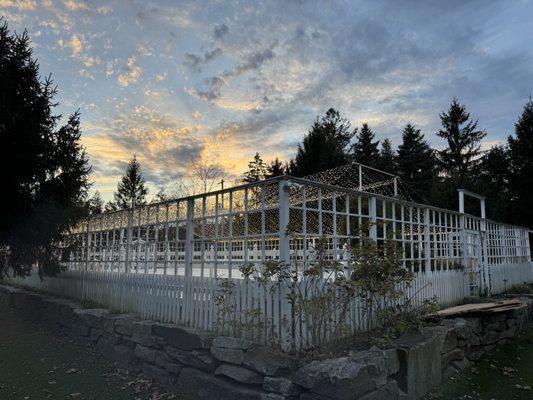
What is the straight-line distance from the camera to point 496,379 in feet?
17.3

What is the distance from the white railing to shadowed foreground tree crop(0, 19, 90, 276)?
872 millimetres

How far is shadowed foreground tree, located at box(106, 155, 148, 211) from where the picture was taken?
4119 cm

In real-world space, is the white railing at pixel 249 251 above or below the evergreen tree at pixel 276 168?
below

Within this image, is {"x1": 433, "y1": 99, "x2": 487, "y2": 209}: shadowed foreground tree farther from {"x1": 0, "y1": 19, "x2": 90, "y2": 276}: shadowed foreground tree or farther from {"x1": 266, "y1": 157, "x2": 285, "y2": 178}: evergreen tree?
{"x1": 0, "y1": 19, "x2": 90, "y2": 276}: shadowed foreground tree

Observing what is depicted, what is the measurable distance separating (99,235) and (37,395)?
4.36m

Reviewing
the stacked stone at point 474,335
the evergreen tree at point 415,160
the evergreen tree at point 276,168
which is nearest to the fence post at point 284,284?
the stacked stone at point 474,335

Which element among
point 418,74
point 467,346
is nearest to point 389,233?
point 467,346

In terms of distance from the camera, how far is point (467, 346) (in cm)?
576

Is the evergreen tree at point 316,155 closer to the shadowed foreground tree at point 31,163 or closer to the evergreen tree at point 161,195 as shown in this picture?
the evergreen tree at point 161,195

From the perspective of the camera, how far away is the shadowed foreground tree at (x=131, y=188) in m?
41.2

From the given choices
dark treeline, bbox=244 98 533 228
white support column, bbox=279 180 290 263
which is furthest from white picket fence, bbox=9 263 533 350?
dark treeline, bbox=244 98 533 228

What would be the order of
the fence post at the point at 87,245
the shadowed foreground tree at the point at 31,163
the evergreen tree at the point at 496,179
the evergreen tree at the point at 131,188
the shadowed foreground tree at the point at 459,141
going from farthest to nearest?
the evergreen tree at the point at 131,188, the shadowed foreground tree at the point at 459,141, the evergreen tree at the point at 496,179, the fence post at the point at 87,245, the shadowed foreground tree at the point at 31,163

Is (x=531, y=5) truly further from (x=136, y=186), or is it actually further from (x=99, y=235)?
(x=136, y=186)

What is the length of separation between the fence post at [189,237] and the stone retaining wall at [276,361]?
90 cm
